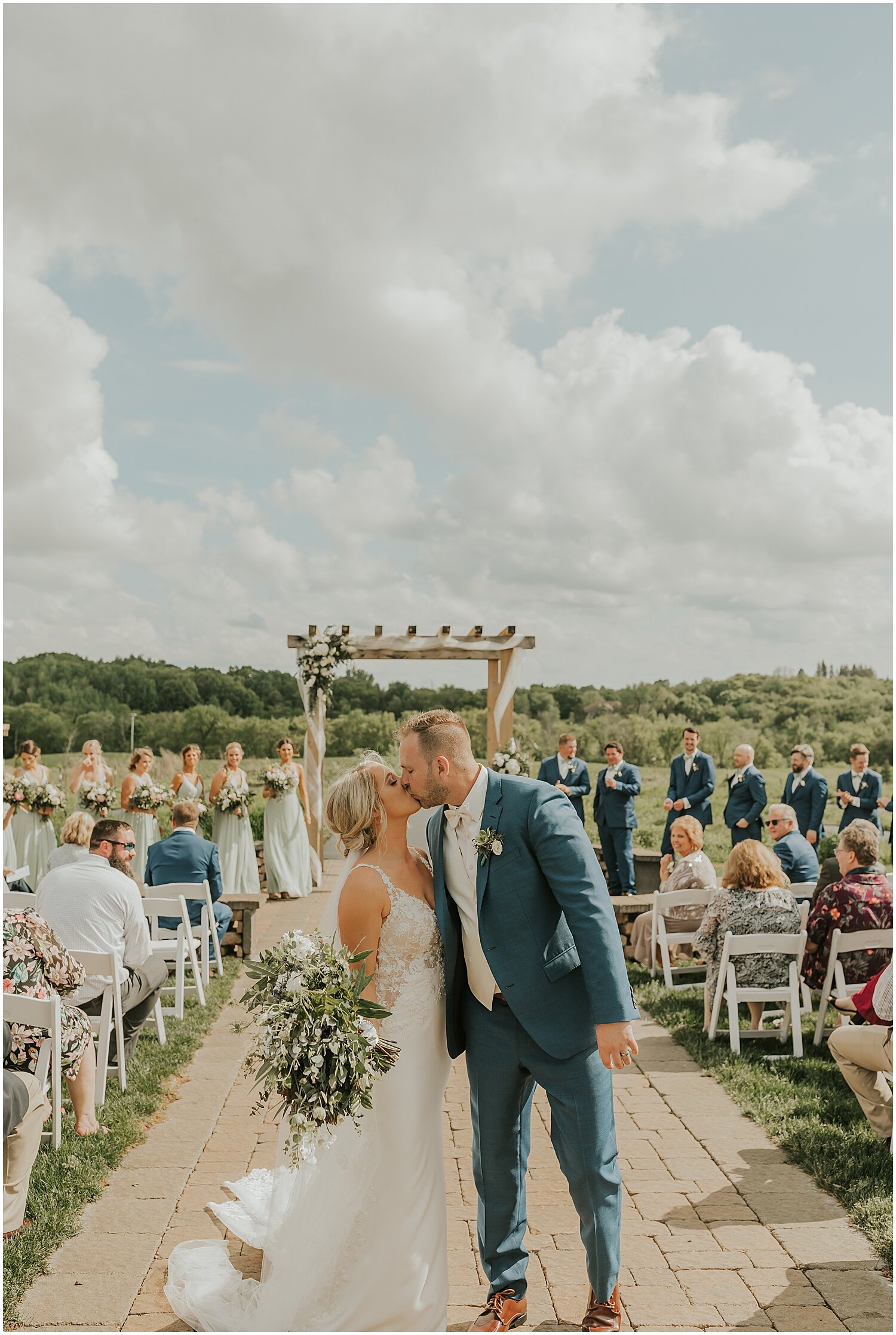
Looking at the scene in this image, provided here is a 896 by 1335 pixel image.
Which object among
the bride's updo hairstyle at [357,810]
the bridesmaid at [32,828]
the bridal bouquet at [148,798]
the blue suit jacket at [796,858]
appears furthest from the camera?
the bridesmaid at [32,828]

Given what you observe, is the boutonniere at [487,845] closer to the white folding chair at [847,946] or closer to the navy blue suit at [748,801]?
the white folding chair at [847,946]

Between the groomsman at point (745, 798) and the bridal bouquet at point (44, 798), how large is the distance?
704 centimetres

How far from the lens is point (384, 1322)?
307 cm

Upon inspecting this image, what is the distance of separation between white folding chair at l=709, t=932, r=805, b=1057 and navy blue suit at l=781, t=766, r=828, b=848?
4886mm

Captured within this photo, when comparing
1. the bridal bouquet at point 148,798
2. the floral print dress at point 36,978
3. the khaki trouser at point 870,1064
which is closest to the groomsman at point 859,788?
the khaki trouser at point 870,1064

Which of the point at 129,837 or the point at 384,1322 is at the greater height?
the point at 129,837

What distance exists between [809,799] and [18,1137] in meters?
9.02

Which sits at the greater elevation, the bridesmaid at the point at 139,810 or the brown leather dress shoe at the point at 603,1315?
the bridesmaid at the point at 139,810

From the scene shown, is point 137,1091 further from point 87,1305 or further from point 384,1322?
point 384,1322

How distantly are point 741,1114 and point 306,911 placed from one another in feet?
22.8

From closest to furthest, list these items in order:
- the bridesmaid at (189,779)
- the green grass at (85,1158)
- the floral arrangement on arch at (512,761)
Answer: the green grass at (85,1158) → the bridesmaid at (189,779) → the floral arrangement on arch at (512,761)

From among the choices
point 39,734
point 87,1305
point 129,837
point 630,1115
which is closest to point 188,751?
point 129,837

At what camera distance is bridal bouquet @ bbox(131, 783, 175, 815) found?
10.2 metres

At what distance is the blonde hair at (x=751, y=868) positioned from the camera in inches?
247
